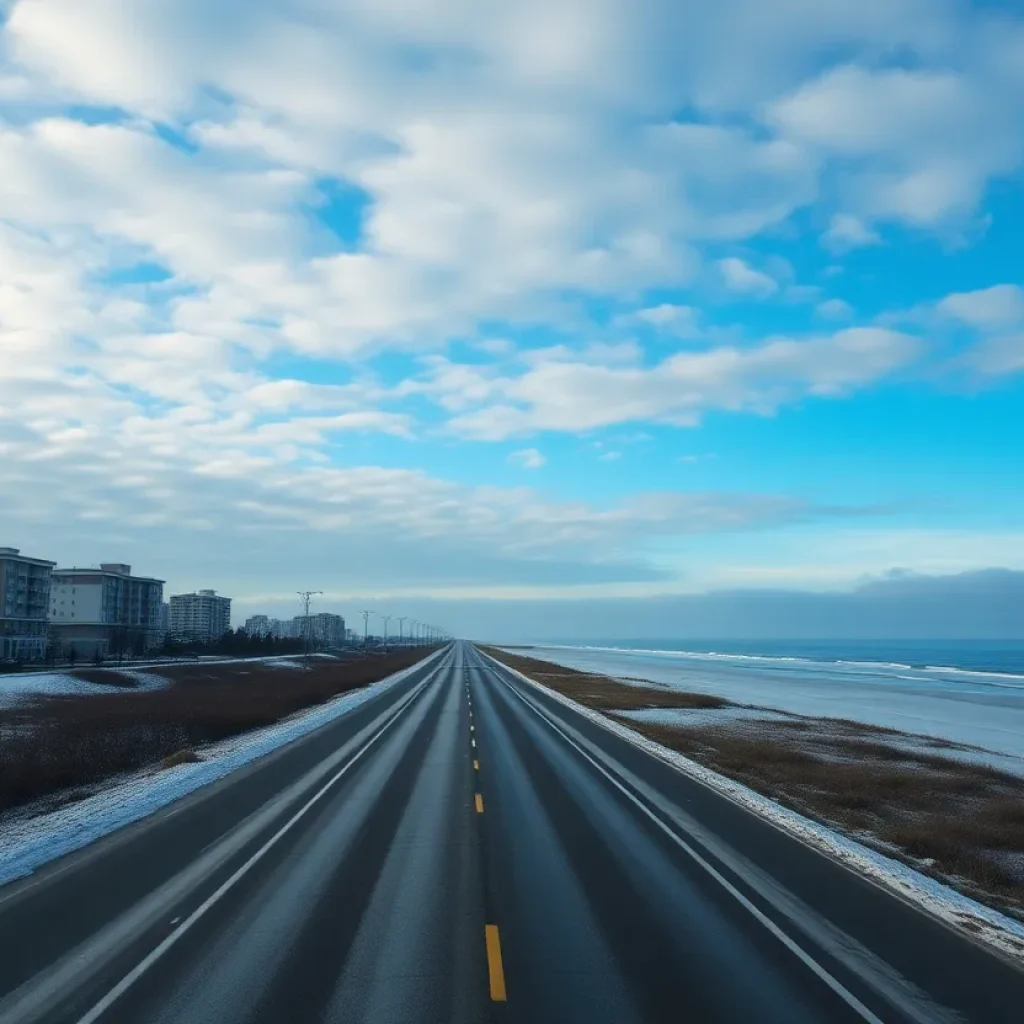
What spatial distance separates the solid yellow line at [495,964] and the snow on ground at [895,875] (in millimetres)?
5473

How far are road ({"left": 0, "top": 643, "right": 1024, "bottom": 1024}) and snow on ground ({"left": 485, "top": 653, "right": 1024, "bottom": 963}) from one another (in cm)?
39

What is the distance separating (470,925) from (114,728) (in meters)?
24.2

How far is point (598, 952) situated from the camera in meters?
9.34

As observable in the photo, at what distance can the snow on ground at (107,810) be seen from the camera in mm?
13672

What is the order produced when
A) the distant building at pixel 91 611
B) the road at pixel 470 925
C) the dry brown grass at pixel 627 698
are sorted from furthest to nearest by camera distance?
1. the distant building at pixel 91 611
2. the dry brown grass at pixel 627 698
3. the road at pixel 470 925

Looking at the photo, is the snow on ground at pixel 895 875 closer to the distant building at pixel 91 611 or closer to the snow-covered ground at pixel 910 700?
the snow-covered ground at pixel 910 700

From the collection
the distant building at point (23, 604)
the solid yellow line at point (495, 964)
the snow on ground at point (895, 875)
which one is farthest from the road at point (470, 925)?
the distant building at point (23, 604)

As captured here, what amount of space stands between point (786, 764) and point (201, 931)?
21.0 meters

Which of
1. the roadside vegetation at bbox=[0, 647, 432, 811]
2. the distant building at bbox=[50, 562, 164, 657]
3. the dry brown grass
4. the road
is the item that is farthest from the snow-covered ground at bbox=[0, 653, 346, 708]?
the distant building at bbox=[50, 562, 164, 657]

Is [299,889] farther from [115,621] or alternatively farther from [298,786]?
[115,621]

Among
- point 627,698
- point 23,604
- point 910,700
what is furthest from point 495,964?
point 23,604

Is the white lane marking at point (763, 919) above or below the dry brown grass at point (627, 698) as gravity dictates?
above

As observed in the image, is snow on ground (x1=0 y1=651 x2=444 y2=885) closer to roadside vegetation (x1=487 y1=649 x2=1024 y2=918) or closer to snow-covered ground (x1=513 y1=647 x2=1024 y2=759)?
roadside vegetation (x1=487 y1=649 x2=1024 y2=918)

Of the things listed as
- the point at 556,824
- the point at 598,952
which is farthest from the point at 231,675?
the point at 598,952
